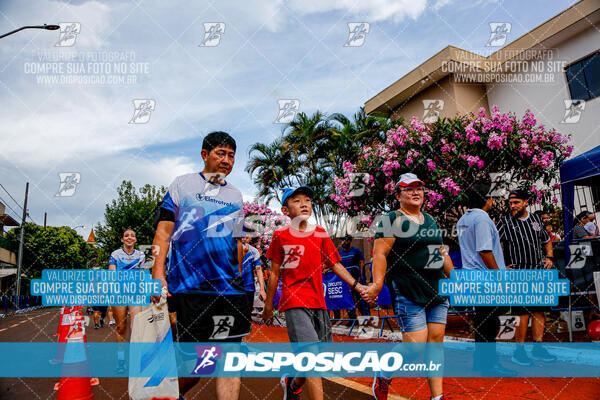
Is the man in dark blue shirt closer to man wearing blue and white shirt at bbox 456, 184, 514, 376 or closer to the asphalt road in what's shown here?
the asphalt road

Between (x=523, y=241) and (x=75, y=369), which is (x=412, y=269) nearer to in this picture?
(x=523, y=241)

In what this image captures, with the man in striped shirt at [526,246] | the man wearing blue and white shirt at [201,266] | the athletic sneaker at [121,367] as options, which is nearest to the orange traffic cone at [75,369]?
the athletic sneaker at [121,367]

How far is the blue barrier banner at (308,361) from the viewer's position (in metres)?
2.92

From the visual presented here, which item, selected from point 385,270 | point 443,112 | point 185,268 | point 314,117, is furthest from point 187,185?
point 314,117

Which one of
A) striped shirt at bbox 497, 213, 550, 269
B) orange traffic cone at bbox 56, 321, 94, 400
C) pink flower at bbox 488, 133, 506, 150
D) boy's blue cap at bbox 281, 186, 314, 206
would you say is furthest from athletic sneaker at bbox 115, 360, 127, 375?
pink flower at bbox 488, 133, 506, 150

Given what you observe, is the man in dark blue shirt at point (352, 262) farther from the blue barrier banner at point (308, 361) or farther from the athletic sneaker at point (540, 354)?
the athletic sneaker at point (540, 354)

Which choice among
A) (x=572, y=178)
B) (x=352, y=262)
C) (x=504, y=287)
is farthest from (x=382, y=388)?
(x=352, y=262)

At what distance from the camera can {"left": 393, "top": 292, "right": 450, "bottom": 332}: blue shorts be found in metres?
3.29

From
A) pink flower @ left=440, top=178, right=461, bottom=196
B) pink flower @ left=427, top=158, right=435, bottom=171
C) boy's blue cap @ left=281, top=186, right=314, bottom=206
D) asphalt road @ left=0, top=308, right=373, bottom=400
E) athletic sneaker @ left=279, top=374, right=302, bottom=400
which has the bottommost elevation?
asphalt road @ left=0, top=308, right=373, bottom=400

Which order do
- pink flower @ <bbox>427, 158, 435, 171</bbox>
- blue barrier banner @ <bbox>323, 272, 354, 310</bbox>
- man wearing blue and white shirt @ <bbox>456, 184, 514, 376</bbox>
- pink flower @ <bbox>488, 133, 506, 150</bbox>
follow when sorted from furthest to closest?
pink flower @ <bbox>427, 158, 435, 171</bbox> < pink flower @ <bbox>488, 133, 506, 150</bbox> < blue barrier banner @ <bbox>323, 272, 354, 310</bbox> < man wearing blue and white shirt @ <bbox>456, 184, 514, 376</bbox>

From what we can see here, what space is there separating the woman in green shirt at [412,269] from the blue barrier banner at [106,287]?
187 centimetres

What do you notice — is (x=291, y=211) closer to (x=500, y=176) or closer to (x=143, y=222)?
(x=500, y=176)

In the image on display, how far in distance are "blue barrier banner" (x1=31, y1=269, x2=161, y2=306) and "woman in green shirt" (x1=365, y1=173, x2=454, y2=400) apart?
1872 mm

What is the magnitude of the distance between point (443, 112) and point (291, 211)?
1570 cm
